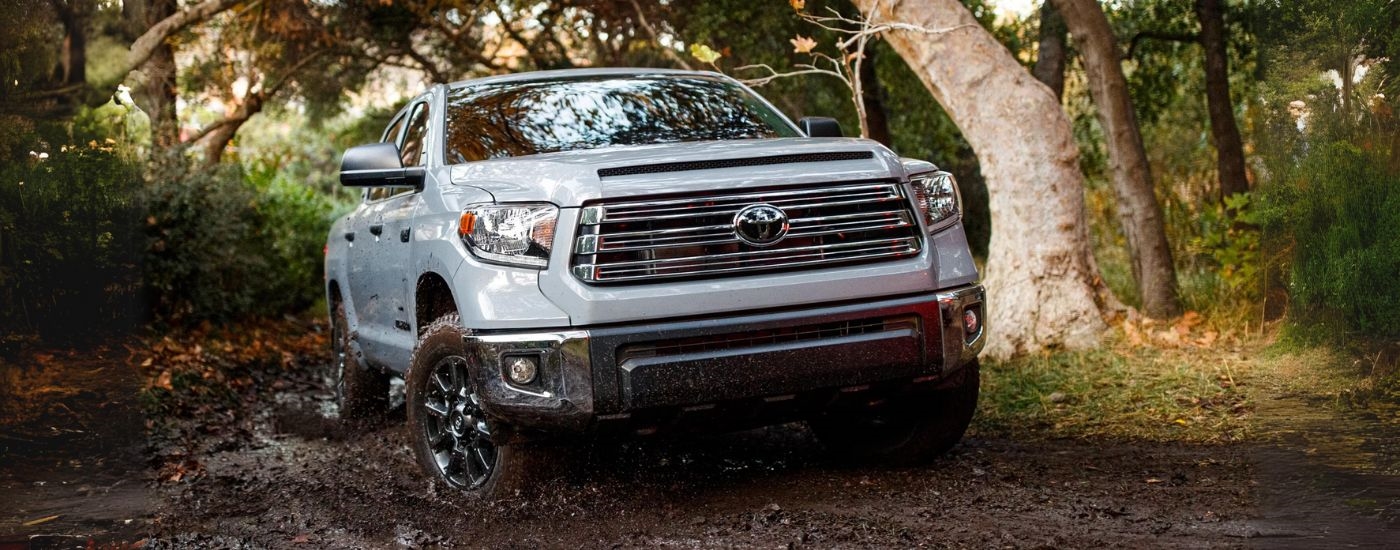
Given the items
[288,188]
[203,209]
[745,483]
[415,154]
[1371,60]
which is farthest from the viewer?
[288,188]

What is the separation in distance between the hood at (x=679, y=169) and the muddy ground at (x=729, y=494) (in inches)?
47.6

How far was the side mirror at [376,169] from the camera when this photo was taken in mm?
5535

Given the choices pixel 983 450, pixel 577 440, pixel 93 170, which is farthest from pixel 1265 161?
pixel 93 170

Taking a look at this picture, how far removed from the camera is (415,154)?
20.7 feet

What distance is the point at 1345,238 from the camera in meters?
5.94

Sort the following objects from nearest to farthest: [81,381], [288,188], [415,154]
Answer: [415,154]
[81,381]
[288,188]

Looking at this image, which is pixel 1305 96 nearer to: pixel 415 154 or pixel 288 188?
pixel 415 154

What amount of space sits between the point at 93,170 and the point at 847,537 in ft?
17.8

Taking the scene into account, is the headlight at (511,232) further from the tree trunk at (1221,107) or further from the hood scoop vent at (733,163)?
the tree trunk at (1221,107)

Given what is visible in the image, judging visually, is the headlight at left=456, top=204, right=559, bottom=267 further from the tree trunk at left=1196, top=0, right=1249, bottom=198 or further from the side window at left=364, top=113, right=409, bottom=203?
the tree trunk at left=1196, top=0, right=1249, bottom=198

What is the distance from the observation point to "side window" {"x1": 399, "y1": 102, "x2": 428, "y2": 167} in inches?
244

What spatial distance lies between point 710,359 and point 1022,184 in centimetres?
411

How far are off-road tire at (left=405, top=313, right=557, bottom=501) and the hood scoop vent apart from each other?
863 mm

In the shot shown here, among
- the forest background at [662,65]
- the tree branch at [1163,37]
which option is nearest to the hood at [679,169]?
the forest background at [662,65]
